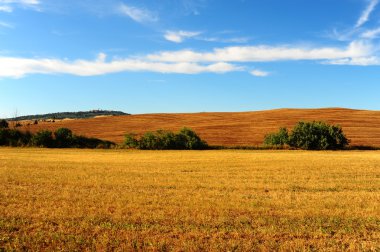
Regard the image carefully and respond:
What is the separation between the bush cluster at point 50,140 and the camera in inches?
2126

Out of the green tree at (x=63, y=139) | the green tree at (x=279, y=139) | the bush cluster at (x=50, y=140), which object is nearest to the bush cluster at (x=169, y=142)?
the bush cluster at (x=50, y=140)

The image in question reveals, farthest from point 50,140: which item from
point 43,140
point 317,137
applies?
point 317,137

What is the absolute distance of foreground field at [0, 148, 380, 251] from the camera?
389 inches

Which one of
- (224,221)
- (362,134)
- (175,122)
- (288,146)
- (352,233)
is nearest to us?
(352,233)

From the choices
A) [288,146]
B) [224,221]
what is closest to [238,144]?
[288,146]

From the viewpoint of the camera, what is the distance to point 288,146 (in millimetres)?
51594

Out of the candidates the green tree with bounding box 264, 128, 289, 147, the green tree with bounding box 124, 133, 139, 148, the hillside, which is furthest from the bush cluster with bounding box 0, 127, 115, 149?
the green tree with bounding box 264, 128, 289, 147

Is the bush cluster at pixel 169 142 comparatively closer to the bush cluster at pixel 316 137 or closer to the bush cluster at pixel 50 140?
the bush cluster at pixel 50 140

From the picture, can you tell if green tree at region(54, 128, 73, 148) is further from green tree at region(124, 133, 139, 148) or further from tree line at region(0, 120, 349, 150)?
green tree at region(124, 133, 139, 148)

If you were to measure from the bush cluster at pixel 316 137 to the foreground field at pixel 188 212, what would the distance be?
28461 millimetres

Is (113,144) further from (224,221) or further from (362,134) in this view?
(224,221)

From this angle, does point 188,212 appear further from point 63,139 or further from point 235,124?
point 235,124

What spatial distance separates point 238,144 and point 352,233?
44376 mm

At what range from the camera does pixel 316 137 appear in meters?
49.7
